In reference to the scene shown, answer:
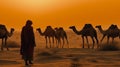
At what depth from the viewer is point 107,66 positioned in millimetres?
20984

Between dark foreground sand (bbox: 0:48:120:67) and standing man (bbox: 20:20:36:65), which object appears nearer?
dark foreground sand (bbox: 0:48:120:67)

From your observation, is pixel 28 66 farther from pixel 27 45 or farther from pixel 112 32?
pixel 112 32

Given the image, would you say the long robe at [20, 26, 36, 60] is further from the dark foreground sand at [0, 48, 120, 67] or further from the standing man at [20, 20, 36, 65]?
the dark foreground sand at [0, 48, 120, 67]

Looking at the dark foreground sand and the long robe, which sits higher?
the long robe

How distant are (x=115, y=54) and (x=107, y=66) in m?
6.86

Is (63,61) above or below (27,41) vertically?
below

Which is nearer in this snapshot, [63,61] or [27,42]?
[27,42]

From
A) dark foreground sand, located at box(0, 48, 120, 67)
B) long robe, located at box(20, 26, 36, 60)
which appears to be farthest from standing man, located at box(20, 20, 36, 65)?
dark foreground sand, located at box(0, 48, 120, 67)

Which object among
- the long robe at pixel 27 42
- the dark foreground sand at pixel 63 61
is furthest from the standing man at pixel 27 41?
the dark foreground sand at pixel 63 61

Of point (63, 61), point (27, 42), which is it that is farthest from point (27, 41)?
point (63, 61)

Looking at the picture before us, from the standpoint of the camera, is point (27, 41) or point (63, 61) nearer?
point (27, 41)

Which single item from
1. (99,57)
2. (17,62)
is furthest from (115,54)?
(17,62)

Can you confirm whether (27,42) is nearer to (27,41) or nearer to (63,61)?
(27,41)

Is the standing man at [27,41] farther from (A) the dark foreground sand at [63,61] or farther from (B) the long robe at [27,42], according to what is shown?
(A) the dark foreground sand at [63,61]
